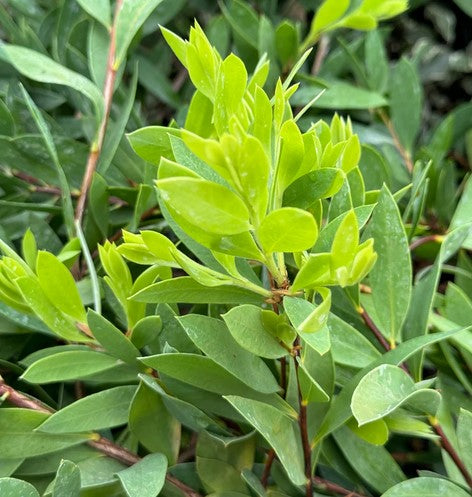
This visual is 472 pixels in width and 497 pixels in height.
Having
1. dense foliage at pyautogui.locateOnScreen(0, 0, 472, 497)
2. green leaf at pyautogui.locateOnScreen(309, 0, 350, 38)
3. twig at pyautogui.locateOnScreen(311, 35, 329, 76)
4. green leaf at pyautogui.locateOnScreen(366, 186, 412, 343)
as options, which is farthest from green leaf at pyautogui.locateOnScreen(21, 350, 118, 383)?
twig at pyautogui.locateOnScreen(311, 35, 329, 76)

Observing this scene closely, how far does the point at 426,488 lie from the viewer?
1.63 ft

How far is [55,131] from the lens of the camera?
741mm

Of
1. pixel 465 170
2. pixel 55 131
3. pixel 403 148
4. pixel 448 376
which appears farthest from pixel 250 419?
pixel 465 170

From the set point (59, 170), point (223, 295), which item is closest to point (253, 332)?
point (223, 295)

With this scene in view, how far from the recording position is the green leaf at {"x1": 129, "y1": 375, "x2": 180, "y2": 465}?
52 centimetres

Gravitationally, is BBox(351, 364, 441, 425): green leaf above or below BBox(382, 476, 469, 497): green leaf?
above

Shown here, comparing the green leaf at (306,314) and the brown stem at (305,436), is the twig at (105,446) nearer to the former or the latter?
the brown stem at (305,436)

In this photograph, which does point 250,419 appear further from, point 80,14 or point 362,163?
point 80,14

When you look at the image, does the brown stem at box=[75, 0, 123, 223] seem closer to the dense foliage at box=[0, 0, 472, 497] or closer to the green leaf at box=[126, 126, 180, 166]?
the dense foliage at box=[0, 0, 472, 497]

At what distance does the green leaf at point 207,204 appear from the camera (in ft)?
1.19

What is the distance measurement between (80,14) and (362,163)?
398 mm

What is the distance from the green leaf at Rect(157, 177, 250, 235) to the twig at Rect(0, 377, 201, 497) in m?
0.24

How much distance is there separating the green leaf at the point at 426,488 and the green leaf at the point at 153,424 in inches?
6.7

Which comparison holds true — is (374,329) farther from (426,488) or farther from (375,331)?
(426,488)
